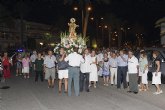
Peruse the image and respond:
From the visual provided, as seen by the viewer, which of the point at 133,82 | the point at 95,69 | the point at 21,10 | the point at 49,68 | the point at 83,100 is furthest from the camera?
the point at 21,10

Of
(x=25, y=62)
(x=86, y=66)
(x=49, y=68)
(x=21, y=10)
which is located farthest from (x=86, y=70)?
(x=21, y=10)

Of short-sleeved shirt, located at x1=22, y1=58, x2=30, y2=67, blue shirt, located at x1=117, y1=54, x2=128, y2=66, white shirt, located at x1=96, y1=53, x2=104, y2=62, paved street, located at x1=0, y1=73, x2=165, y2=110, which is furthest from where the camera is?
short-sleeved shirt, located at x1=22, y1=58, x2=30, y2=67

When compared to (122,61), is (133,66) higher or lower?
lower

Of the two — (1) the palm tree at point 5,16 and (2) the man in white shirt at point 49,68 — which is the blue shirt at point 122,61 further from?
(1) the palm tree at point 5,16

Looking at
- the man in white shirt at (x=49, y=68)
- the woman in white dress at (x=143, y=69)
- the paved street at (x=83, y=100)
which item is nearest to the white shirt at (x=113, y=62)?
the paved street at (x=83, y=100)

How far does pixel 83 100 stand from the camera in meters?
13.8

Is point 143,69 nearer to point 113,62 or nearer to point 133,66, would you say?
point 133,66

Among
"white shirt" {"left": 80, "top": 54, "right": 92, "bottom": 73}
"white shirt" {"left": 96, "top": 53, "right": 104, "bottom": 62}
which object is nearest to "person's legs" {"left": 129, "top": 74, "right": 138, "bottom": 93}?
"white shirt" {"left": 80, "top": 54, "right": 92, "bottom": 73}

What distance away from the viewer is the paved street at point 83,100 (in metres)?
12.2

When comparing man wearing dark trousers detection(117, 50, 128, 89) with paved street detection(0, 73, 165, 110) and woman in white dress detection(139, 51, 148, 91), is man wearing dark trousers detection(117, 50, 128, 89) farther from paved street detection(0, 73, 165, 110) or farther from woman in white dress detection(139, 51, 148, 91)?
woman in white dress detection(139, 51, 148, 91)

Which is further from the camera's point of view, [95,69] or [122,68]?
[95,69]

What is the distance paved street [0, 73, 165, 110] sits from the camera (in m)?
12.2

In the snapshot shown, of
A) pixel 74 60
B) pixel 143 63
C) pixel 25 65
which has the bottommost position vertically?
pixel 25 65

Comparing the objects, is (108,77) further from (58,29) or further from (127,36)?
(127,36)
